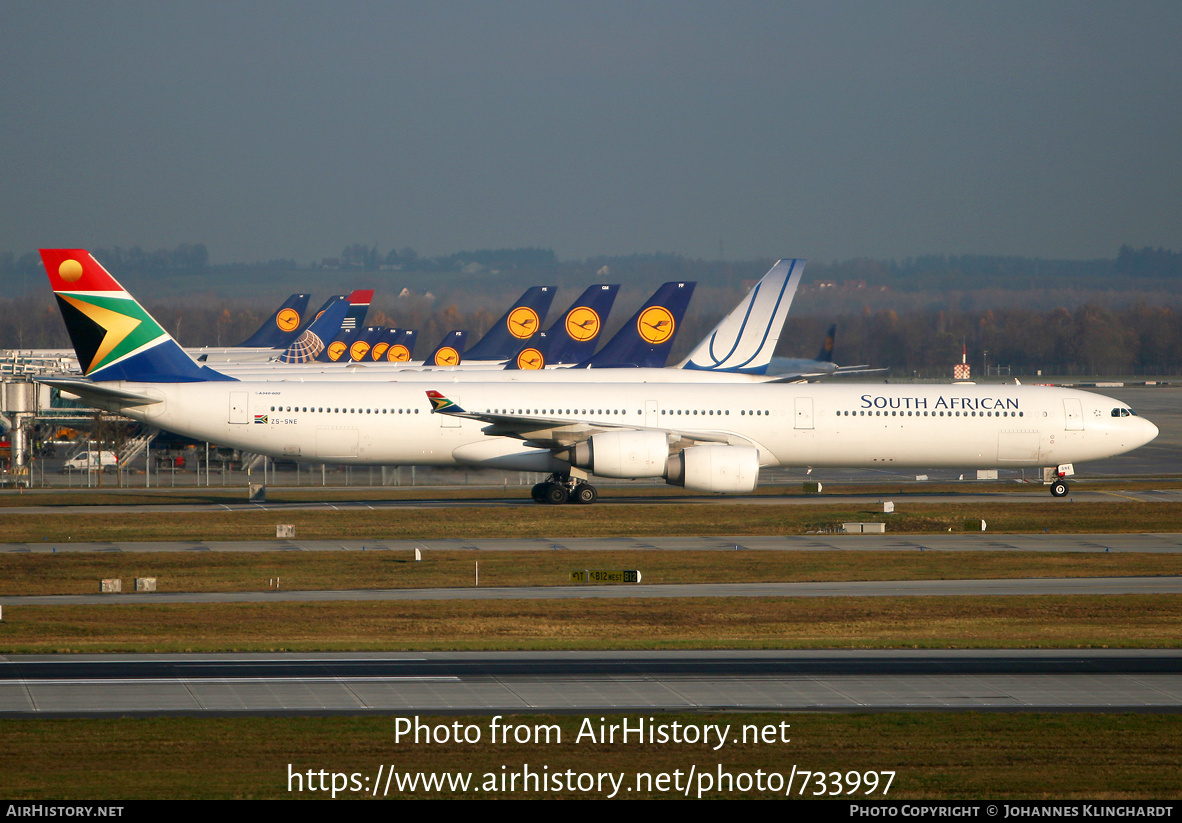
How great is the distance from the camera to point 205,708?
1532cm

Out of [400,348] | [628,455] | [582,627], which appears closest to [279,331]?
[400,348]

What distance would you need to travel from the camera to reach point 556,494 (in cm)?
3931

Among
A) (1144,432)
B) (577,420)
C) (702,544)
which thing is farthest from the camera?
(1144,432)

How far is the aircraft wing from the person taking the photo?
37812 mm

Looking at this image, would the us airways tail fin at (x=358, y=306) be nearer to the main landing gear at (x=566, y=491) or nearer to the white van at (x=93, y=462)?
the white van at (x=93, y=462)

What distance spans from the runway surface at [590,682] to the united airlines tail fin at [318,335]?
7265cm

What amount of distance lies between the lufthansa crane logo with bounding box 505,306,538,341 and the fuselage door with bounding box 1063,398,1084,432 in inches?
1609

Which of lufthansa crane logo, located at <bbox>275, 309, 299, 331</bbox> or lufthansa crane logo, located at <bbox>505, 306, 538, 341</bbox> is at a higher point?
lufthansa crane logo, located at <bbox>275, 309, 299, 331</bbox>

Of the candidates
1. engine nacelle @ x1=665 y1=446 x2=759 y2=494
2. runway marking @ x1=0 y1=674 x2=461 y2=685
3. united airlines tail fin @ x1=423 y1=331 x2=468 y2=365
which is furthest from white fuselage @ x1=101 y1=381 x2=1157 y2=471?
united airlines tail fin @ x1=423 y1=331 x2=468 y2=365

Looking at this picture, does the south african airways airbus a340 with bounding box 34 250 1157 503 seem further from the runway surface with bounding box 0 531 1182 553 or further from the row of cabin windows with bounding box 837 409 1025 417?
the runway surface with bounding box 0 531 1182 553

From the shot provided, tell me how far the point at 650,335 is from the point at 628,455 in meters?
23.7

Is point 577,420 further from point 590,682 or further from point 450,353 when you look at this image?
point 450,353

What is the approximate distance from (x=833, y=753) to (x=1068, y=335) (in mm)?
141538

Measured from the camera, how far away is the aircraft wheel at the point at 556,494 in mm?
39312
